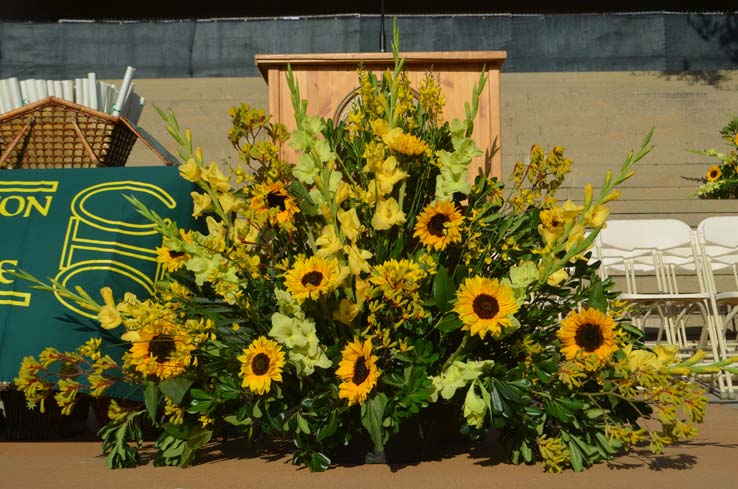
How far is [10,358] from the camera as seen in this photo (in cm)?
287

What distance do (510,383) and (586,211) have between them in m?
0.52

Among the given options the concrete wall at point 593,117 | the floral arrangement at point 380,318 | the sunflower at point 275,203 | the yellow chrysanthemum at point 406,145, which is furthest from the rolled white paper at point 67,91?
the concrete wall at point 593,117

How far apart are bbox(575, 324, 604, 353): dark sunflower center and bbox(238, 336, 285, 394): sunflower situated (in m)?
0.79

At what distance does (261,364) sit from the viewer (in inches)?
92.1

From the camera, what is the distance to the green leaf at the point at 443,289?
2.40m

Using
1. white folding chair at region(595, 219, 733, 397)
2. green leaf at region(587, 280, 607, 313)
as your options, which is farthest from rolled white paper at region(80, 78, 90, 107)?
white folding chair at region(595, 219, 733, 397)

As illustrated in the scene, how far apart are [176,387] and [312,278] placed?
0.54 metres

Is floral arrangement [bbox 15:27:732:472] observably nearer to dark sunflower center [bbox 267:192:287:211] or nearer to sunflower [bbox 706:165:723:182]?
dark sunflower center [bbox 267:192:287:211]

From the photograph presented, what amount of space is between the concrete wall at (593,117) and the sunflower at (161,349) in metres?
6.88

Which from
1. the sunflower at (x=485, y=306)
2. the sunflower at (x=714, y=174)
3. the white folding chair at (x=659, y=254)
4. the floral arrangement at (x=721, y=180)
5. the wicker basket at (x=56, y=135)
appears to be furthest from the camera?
the sunflower at (x=714, y=174)

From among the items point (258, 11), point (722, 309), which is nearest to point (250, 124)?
point (722, 309)

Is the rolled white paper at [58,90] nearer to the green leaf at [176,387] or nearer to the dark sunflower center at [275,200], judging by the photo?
the dark sunflower center at [275,200]

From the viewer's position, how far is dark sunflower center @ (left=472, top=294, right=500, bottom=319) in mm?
2291

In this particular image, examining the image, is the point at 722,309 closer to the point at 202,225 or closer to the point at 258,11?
the point at 202,225
